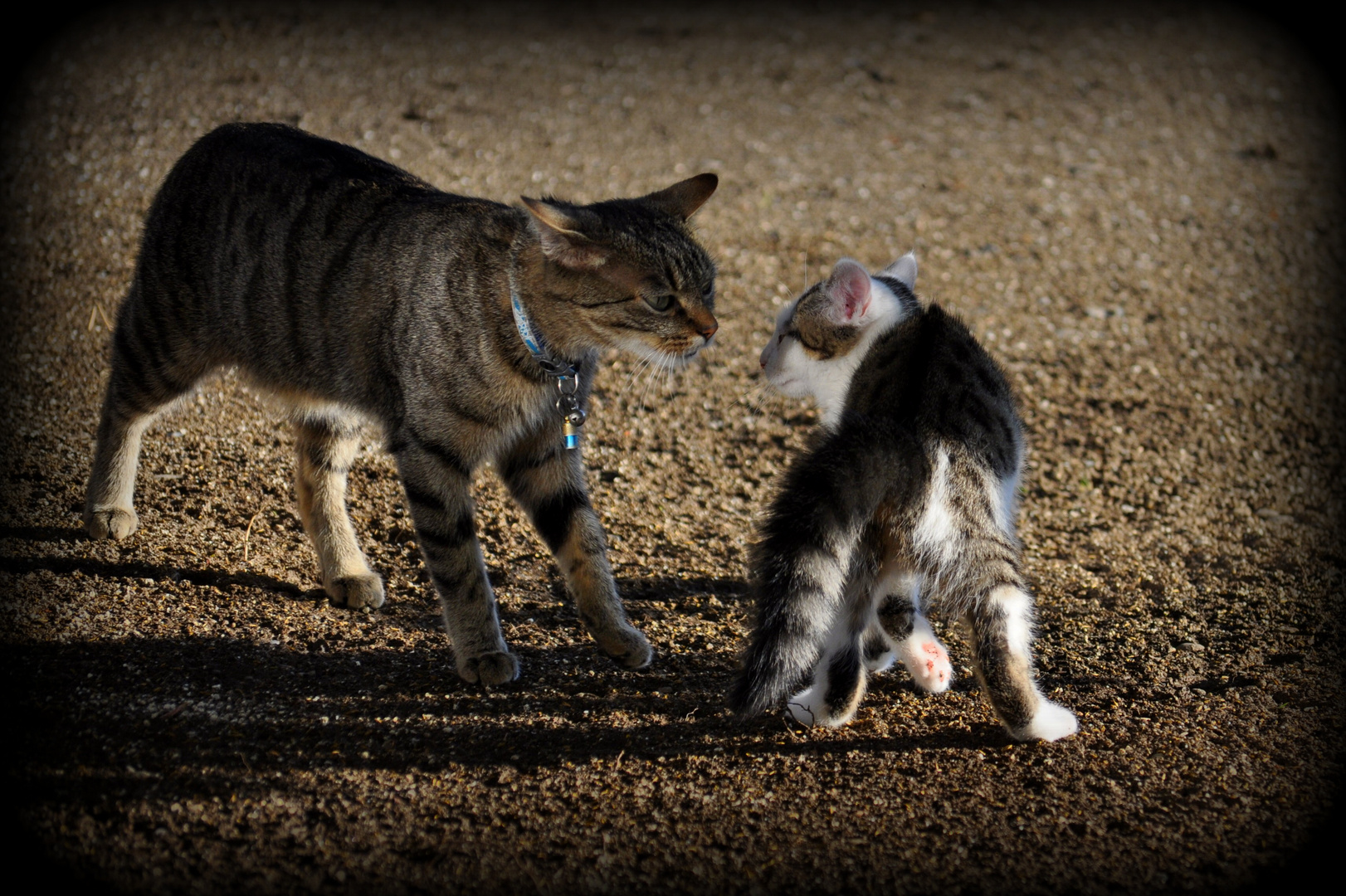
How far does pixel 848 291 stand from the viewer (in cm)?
324

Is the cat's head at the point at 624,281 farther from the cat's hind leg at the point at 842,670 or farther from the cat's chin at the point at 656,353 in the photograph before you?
the cat's hind leg at the point at 842,670

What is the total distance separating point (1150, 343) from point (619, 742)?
12.7 feet

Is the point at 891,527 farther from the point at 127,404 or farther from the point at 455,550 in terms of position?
the point at 127,404

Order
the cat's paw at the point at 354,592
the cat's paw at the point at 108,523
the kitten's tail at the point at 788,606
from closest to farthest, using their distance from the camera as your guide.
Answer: the kitten's tail at the point at 788,606, the cat's paw at the point at 354,592, the cat's paw at the point at 108,523

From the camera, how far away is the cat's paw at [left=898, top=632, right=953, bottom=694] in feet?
10.1

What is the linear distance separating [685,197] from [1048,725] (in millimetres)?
1858

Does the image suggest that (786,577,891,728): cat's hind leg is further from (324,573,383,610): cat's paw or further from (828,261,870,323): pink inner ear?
(324,573,383,610): cat's paw

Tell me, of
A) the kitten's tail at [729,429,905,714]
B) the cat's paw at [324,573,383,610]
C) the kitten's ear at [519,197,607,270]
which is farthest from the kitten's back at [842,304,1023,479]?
the cat's paw at [324,573,383,610]

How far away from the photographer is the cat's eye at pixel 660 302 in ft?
9.75

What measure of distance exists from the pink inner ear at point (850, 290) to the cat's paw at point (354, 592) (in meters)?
1.74

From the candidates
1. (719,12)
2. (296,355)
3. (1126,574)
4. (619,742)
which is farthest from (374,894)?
(719,12)

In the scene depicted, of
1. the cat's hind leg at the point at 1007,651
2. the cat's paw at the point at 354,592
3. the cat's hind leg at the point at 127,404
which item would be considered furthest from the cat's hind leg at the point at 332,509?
the cat's hind leg at the point at 1007,651

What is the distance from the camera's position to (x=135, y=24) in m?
7.37

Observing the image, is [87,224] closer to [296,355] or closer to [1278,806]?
[296,355]
